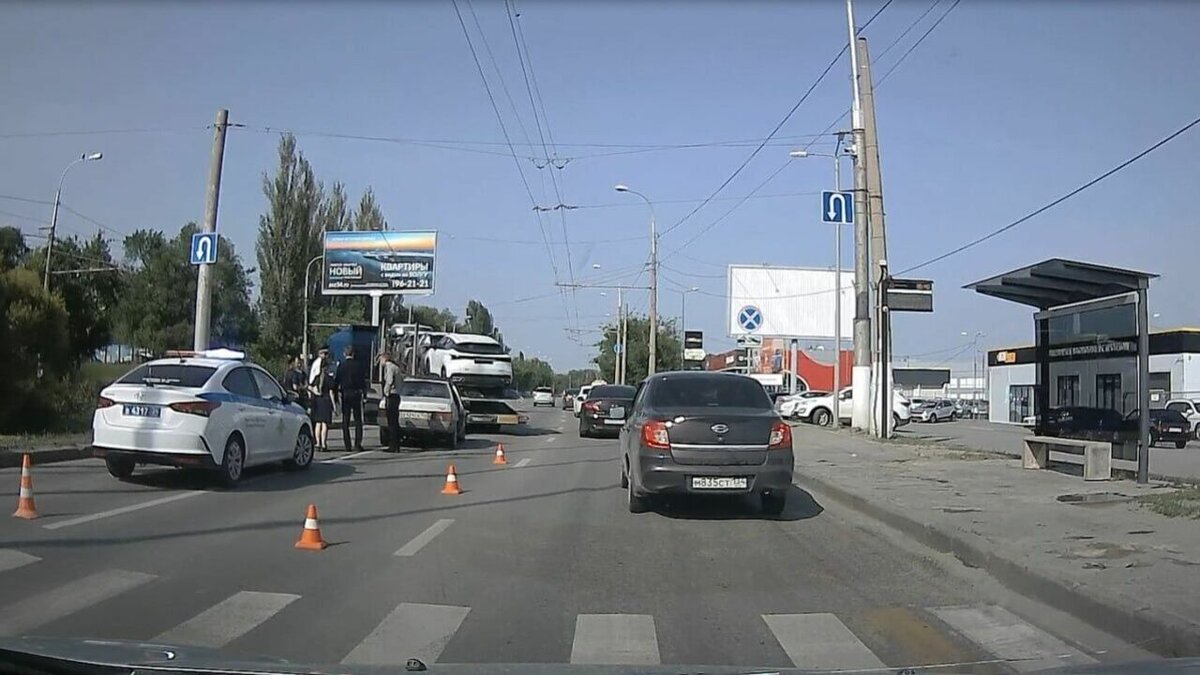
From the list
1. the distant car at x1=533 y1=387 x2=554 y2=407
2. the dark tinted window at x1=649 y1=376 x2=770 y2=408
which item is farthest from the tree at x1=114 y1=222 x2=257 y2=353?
the dark tinted window at x1=649 y1=376 x2=770 y2=408

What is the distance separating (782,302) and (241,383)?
46.7 metres

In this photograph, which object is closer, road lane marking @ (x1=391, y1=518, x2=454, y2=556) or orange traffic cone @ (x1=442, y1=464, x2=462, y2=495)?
road lane marking @ (x1=391, y1=518, x2=454, y2=556)

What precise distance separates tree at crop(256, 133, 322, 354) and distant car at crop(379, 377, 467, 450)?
127 ft

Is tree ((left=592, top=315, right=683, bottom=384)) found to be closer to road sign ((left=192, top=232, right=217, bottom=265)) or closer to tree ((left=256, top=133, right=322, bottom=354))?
tree ((left=256, top=133, right=322, bottom=354))

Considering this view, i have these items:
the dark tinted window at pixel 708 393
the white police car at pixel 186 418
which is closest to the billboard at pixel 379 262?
the white police car at pixel 186 418

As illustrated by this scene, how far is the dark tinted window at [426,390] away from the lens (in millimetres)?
22688

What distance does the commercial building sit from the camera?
584 inches

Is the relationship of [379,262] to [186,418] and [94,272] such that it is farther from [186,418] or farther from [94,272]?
[186,418]

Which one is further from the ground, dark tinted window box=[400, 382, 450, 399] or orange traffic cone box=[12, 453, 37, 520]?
dark tinted window box=[400, 382, 450, 399]

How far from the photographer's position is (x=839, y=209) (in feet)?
86.0

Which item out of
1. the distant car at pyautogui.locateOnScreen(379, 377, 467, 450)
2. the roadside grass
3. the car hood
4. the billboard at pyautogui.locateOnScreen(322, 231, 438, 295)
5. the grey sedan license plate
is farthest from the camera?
the billboard at pyautogui.locateOnScreen(322, 231, 438, 295)

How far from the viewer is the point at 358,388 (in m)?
20.2

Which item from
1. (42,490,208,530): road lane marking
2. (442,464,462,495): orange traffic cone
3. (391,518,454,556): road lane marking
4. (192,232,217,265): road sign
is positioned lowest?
(391,518,454,556): road lane marking

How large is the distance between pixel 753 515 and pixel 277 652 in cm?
743
